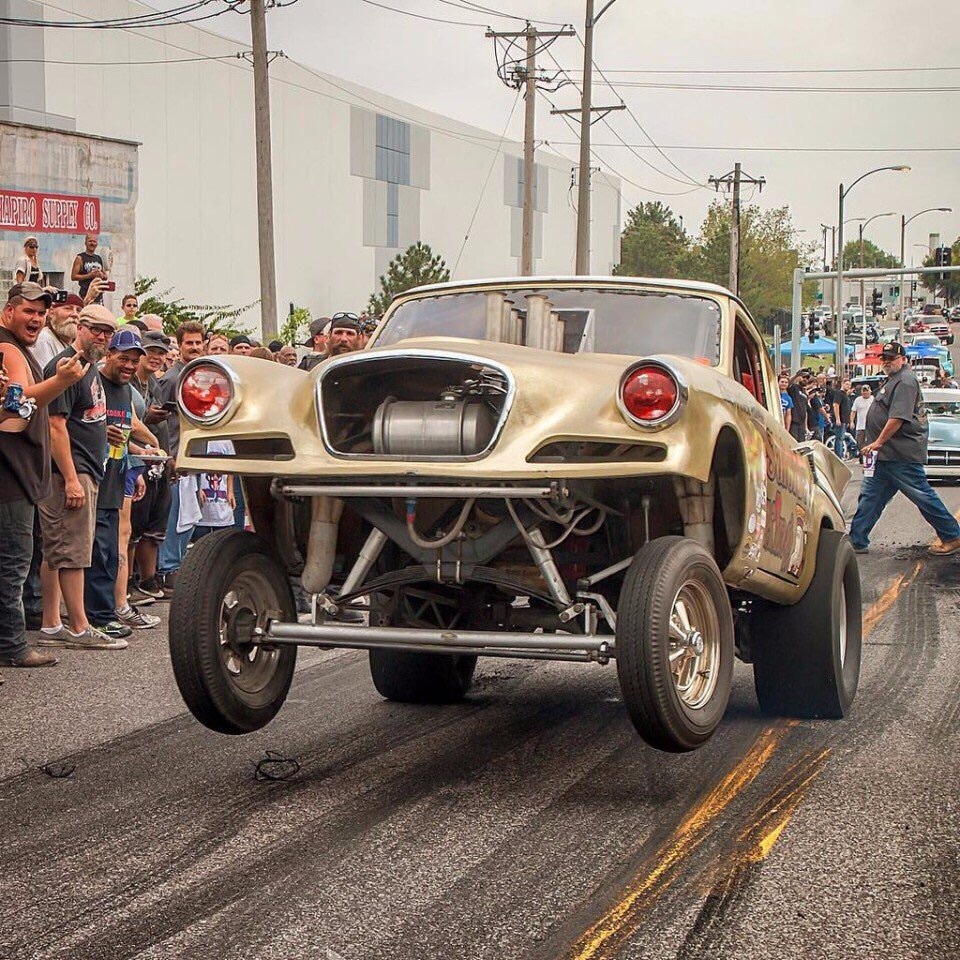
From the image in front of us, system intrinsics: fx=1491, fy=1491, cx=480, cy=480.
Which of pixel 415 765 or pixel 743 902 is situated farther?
pixel 415 765

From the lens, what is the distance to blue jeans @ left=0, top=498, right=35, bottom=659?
808cm

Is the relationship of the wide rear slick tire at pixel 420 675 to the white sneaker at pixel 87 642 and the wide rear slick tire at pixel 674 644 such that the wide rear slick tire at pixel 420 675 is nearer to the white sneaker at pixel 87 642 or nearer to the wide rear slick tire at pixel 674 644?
the wide rear slick tire at pixel 674 644

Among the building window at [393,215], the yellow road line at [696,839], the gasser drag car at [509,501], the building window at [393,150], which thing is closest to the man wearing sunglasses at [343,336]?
the gasser drag car at [509,501]

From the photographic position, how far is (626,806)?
5.23m

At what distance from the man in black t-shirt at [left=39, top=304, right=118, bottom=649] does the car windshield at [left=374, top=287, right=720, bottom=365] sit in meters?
2.88

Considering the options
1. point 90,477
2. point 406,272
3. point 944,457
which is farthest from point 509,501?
point 406,272

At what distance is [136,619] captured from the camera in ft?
32.1

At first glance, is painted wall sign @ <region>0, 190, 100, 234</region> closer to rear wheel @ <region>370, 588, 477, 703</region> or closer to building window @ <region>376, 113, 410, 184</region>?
rear wheel @ <region>370, 588, 477, 703</region>

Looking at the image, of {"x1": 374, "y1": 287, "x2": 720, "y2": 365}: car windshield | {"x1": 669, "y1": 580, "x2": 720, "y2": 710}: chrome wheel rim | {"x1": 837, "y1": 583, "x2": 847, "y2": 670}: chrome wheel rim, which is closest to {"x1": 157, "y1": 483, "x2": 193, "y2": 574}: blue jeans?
{"x1": 374, "y1": 287, "x2": 720, "y2": 365}: car windshield

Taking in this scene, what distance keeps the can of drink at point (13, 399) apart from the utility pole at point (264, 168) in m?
14.9

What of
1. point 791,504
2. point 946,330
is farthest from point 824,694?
point 946,330

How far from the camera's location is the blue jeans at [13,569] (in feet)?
26.5

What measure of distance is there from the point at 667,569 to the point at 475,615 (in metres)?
1.24

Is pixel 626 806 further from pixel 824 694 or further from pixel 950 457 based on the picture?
pixel 950 457
